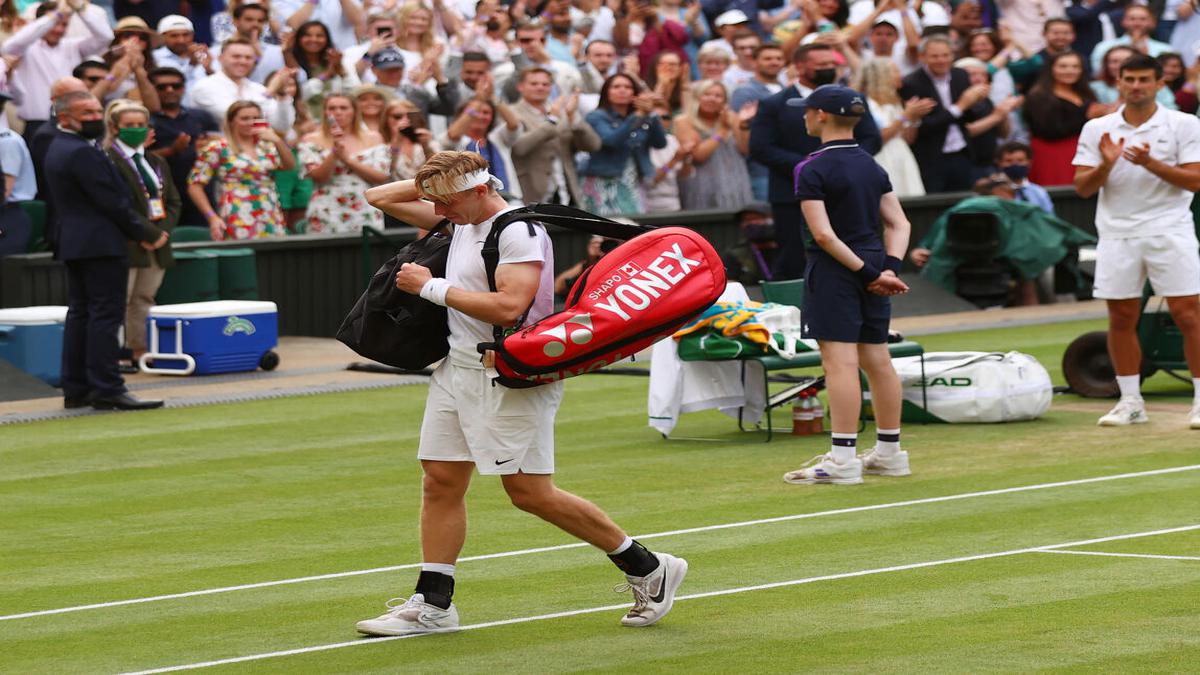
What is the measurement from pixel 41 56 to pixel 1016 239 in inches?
388

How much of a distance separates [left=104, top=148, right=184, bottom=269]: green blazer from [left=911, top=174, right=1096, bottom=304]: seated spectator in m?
8.05

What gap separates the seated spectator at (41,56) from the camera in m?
18.5

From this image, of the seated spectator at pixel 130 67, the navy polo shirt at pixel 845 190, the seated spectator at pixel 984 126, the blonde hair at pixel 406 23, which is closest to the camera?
the navy polo shirt at pixel 845 190

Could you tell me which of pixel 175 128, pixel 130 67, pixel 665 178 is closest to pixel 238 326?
pixel 175 128

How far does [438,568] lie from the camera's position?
7.73m

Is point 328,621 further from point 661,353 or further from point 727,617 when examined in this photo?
point 661,353

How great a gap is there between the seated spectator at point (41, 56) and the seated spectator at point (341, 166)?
2.21 m

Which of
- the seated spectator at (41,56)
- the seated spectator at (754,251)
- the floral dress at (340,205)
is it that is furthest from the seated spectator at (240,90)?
the seated spectator at (754,251)

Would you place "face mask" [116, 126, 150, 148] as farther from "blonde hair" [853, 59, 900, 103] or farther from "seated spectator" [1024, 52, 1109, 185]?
"seated spectator" [1024, 52, 1109, 185]

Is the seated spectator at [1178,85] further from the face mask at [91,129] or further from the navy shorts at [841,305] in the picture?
the navy shorts at [841,305]

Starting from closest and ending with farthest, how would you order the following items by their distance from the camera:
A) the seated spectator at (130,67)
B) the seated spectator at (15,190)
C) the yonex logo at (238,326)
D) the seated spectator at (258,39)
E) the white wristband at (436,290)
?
1. the white wristband at (436,290)
2. the yonex logo at (238,326)
3. the seated spectator at (15,190)
4. the seated spectator at (130,67)
5. the seated spectator at (258,39)

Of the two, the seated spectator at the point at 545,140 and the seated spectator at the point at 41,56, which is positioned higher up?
the seated spectator at the point at 41,56

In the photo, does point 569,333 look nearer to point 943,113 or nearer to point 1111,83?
point 943,113

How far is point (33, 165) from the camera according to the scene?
18.2 meters
